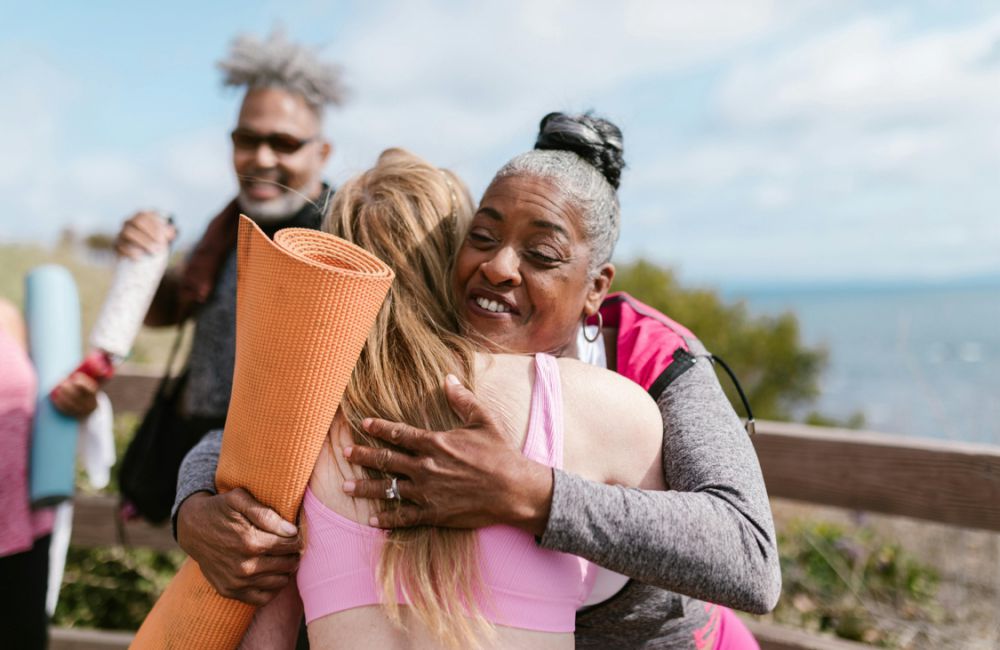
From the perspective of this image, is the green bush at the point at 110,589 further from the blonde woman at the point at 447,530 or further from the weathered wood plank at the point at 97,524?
the blonde woman at the point at 447,530

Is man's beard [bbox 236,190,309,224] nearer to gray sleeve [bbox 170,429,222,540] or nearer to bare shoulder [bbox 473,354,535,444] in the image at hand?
gray sleeve [bbox 170,429,222,540]

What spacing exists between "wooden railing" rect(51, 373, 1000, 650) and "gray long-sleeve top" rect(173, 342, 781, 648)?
121 centimetres

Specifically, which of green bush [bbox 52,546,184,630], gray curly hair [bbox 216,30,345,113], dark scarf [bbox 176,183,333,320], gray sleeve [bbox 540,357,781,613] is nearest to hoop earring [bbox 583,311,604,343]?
gray sleeve [bbox 540,357,781,613]

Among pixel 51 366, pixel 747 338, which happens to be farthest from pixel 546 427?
pixel 747 338

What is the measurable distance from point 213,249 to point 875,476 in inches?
93.4

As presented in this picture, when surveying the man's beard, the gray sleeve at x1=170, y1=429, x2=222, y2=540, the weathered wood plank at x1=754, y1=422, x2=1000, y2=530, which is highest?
the man's beard

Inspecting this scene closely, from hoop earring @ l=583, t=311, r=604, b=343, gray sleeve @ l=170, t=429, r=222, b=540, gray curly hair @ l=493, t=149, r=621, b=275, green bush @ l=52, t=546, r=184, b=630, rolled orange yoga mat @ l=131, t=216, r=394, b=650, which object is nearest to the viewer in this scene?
rolled orange yoga mat @ l=131, t=216, r=394, b=650

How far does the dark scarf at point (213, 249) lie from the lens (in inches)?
107

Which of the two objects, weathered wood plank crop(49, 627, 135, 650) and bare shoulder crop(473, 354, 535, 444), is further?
weathered wood plank crop(49, 627, 135, 650)

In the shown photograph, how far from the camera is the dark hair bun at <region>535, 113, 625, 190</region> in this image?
6.03ft

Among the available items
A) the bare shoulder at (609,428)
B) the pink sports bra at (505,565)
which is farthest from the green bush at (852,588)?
the pink sports bra at (505,565)

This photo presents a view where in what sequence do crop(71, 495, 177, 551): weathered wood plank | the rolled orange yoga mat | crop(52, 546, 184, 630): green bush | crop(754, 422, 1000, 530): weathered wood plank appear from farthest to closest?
crop(52, 546, 184, 630): green bush → crop(71, 495, 177, 551): weathered wood plank → crop(754, 422, 1000, 530): weathered wood plank → the rolled orange yoga mat

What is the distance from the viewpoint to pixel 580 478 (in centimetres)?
132

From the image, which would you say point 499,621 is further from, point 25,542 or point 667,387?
point 25,542
